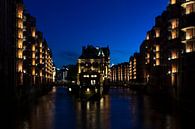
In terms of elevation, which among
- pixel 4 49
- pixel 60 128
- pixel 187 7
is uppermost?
pixel 187 7

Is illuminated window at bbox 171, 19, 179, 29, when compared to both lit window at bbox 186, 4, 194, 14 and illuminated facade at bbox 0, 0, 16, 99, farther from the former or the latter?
illuminated facade at bbox 0, 0, 16, 99

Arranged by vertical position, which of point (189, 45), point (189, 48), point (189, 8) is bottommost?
point (189, 48)

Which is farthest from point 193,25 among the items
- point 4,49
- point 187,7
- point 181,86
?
point 4,49

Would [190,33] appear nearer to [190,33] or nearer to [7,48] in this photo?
[190,33]

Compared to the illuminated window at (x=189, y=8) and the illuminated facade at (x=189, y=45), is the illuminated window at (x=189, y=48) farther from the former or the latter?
the illuminated window at (x=189, y=8)

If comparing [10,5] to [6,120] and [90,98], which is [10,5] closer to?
[6,120]

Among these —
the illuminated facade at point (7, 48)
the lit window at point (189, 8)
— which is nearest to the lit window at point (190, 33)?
the lit window at point (189, 8)

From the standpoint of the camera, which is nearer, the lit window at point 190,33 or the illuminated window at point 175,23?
the lit window at point 190,33

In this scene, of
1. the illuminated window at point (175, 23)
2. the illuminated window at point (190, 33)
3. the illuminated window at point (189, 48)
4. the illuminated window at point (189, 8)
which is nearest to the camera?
the illuminated window at point (189, 8)

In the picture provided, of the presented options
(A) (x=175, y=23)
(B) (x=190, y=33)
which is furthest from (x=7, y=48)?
(A) (x=175, y=23)

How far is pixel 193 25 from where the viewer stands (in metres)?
85.4

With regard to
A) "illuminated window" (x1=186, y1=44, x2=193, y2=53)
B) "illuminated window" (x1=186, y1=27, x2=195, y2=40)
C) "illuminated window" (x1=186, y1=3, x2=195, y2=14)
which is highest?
"illuminated window" (x1=186, y1=3, x2=195, y2=14)

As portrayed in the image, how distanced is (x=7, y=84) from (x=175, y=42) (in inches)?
1715

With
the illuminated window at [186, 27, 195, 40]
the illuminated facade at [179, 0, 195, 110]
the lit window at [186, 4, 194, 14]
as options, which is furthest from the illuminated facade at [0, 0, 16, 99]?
the illuminated window at [186, 27, 195, 40]
